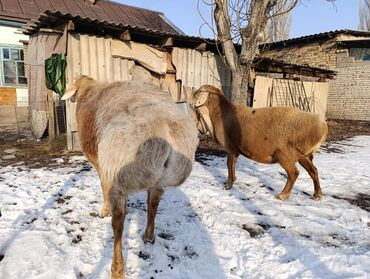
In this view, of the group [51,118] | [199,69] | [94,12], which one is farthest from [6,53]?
[199,69]

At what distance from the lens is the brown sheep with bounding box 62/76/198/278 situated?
7.24 feet

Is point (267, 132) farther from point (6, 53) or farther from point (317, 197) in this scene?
point (6, 53)

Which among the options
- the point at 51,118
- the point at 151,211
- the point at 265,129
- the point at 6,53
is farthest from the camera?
the point at 6,53

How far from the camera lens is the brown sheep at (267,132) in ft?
13.4

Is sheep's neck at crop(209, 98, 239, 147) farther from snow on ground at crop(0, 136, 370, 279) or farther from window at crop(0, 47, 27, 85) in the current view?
window at crop(0, 47, 27, 85)

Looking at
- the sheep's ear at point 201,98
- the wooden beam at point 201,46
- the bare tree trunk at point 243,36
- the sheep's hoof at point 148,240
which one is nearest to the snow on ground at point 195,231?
the sheep's hoof at point 148,240

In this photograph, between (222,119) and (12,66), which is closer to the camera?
(222,119)

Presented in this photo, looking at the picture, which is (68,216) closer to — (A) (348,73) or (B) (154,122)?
(B) (154,122)

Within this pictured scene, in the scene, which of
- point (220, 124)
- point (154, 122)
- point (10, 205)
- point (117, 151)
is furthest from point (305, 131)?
point (10, 205)

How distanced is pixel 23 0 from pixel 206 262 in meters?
20.7

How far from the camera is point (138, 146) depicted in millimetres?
2191

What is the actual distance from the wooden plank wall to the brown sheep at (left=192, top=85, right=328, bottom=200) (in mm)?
6794

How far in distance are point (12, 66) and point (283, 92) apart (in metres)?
14.9

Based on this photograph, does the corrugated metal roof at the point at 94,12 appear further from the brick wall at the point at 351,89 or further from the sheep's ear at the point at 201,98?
the sheep's ear at the point at 201,98
